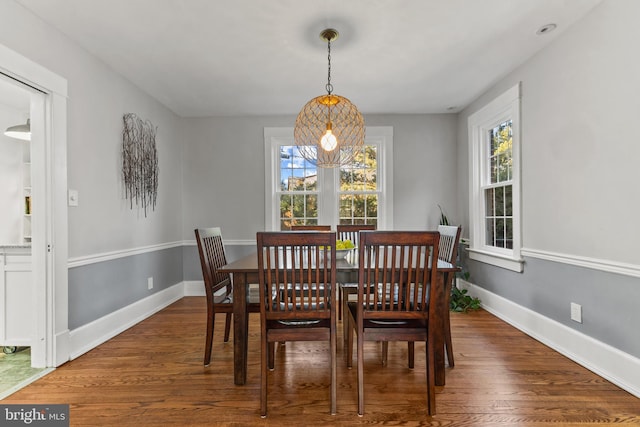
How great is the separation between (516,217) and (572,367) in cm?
135

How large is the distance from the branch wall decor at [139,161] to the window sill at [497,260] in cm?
379

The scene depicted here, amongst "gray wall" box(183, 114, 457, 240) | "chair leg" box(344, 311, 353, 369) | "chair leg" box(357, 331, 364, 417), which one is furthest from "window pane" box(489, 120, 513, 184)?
"chair leg" box(357, 331, 364, 417)

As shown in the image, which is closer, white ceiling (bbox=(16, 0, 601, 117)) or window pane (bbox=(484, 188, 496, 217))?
white ceiling (bbox=(16, 0, 601, 117))

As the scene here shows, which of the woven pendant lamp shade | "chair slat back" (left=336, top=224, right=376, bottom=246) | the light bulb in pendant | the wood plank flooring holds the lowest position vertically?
the wood plank flooring

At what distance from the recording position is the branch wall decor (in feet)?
10.9

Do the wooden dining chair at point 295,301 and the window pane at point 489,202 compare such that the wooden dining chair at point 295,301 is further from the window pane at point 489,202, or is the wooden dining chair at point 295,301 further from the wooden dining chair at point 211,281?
the window pane at point 489,202

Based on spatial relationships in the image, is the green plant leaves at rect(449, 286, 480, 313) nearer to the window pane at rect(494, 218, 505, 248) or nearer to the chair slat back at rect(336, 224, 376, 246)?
the window pane at rect(494, 218, 505, 248)

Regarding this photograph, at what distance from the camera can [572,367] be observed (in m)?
2.31

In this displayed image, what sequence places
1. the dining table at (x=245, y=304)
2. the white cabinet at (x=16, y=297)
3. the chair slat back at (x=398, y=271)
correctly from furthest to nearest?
the white cabinet at (x=16, y=297) < the dining table at (x=245, y=304) < the chair slat back at (x=398, y=271)

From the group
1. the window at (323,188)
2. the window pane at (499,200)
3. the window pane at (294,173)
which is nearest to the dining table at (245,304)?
the window pane at (499,200)

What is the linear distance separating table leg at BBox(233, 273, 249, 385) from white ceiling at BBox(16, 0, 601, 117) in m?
1.79

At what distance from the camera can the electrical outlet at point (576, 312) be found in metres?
2.41

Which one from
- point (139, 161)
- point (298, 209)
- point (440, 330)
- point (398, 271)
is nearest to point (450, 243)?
point (440, 330)

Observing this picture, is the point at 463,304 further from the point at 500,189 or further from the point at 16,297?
the point at 16,297
